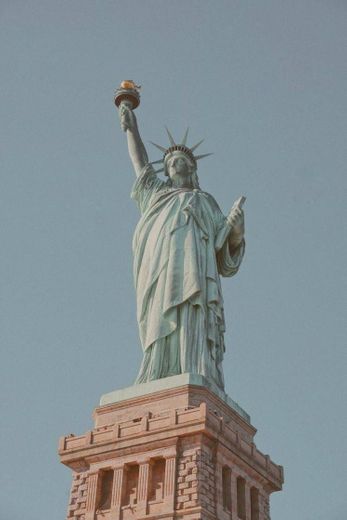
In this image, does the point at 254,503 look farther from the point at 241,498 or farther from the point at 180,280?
the point at 180,280

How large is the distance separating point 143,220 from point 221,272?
2844 mm

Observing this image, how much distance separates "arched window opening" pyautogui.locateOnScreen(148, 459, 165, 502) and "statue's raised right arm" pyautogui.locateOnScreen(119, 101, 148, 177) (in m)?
10.6

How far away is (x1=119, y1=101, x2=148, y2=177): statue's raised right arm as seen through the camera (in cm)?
3030

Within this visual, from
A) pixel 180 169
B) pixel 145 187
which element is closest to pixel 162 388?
pixel 145 187

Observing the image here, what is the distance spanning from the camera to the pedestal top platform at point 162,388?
2411 centimetres

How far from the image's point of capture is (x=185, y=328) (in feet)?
83.9

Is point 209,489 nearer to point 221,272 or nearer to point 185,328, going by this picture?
point 185,328

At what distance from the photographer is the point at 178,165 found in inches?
1185

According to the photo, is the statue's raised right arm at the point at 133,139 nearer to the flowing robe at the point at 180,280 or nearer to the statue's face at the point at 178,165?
the statue's face at the point at 178,165

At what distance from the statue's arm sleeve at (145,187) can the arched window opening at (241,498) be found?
9.49m

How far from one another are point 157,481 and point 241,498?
2306 mm

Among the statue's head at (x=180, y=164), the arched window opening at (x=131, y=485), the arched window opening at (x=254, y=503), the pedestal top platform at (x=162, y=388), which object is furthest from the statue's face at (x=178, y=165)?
the arched window opening at (x=254, y=503)

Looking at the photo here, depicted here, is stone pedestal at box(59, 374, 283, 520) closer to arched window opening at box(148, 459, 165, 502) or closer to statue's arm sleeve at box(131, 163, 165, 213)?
arched window opening at box(148, 459, 165, 502)

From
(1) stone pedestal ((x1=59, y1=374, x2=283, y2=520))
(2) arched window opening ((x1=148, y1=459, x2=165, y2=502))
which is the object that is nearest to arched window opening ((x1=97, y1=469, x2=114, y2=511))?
(1) stone pedestal ((x1=59, y1=374, x2=283, y2=520))
